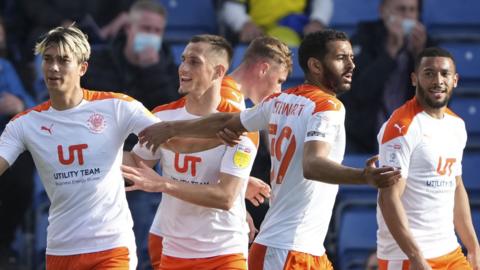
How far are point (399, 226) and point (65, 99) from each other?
86.0 inches

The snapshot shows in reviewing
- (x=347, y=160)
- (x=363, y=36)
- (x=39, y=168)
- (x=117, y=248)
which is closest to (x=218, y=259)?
(x=117, y=248)

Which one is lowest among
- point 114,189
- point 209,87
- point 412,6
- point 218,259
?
point 218,259

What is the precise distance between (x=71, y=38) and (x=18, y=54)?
487cm

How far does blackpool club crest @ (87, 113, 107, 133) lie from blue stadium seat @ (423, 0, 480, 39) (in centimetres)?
638

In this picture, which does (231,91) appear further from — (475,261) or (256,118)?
(475,261)

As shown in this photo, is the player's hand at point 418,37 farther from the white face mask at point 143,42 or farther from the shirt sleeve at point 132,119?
the shirt sleeve at point 132,119

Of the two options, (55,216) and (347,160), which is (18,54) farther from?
(55,216)

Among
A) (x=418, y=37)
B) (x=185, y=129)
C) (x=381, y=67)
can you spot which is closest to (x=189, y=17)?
(x=381, y=67)

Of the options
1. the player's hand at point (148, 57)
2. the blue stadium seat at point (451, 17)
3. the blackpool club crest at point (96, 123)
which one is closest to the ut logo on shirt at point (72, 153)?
the blackpool club crest at point (96, 123)

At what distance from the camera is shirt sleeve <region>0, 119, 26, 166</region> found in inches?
271

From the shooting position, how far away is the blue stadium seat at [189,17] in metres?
12.5

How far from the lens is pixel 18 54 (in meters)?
→ 11.7

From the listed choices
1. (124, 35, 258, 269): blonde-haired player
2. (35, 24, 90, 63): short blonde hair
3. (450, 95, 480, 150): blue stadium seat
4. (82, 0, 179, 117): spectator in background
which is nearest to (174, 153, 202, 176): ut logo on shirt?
(124, 35, 258, 269): blonde-haired player

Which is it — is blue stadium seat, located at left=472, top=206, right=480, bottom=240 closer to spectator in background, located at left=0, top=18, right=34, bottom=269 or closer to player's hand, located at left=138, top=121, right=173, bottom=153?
spectator in background, located at left=0, top=18, right=34, bottom=269
